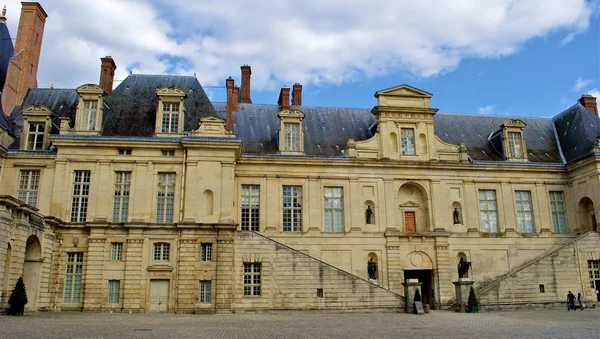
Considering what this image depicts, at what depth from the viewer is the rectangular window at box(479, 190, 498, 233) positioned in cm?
3206

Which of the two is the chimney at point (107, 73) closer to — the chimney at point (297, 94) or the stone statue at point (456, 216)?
the chimney at point (297, 94)

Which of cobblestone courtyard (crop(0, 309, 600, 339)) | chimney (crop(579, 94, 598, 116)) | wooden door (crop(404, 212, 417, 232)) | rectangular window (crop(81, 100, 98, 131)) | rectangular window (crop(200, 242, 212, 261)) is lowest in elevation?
cobblestone courtyard (crop(0, 309, 600, 339))

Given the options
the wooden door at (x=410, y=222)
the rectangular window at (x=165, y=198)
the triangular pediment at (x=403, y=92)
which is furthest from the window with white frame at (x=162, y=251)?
the triangular pediment at (x=403, y=92)

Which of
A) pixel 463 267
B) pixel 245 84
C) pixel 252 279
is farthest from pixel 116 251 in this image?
pixel 463 267

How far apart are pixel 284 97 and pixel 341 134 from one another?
4722 millimetres

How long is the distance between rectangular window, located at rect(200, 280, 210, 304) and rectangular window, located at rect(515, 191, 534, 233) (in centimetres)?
1964

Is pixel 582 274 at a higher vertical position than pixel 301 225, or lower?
lower

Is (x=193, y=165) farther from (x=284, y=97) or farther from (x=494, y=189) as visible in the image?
(x=494, y=189)

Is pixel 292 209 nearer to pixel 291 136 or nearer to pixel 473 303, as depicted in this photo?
pixel 291 136

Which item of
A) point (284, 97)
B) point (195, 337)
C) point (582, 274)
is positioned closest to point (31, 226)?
point (195, 337)

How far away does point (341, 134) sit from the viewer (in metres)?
33.8

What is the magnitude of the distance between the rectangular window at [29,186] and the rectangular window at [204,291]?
33.9ft

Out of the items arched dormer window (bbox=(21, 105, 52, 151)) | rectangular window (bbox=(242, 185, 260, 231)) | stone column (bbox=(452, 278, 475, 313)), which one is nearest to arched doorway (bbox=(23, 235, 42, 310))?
arched dormer window (bbox=(21, 105, 52, 151))

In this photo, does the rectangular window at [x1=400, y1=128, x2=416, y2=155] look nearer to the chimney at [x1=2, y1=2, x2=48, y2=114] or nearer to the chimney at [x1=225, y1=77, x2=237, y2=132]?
the chimney at [x1=225, y1=77, x2=237, y2=132]
